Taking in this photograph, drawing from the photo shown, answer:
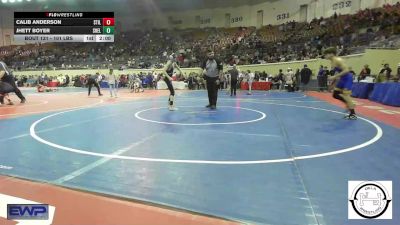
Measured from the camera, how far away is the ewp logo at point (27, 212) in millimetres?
3092

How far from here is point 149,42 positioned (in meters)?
43.3

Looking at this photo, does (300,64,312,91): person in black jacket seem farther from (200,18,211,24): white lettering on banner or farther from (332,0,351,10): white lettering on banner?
(200,18,211,24): white lettering on banner

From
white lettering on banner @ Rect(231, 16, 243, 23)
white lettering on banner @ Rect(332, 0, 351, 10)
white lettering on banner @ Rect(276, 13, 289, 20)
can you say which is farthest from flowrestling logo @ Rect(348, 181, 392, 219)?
white lettering on banner @ Rect(231, 16, 243, 23)

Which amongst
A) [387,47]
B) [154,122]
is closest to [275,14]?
[387,47]

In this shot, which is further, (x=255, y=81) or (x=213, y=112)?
(x=255, y=81)

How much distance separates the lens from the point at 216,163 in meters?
4.81

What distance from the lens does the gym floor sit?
3.40m

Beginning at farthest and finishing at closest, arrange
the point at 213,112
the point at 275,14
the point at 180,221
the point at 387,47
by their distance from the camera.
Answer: the point at 275,14 < the point at 387,47 < the point at 213,112 < the point at 180,221

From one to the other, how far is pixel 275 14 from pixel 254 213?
121 ft

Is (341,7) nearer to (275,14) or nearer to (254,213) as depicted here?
(275,14)

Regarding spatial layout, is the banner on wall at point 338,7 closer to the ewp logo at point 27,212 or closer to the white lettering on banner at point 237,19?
the white lettering on banner at point 237,19

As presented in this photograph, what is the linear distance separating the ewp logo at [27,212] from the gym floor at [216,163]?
13 cm

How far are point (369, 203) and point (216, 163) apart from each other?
2.13m
